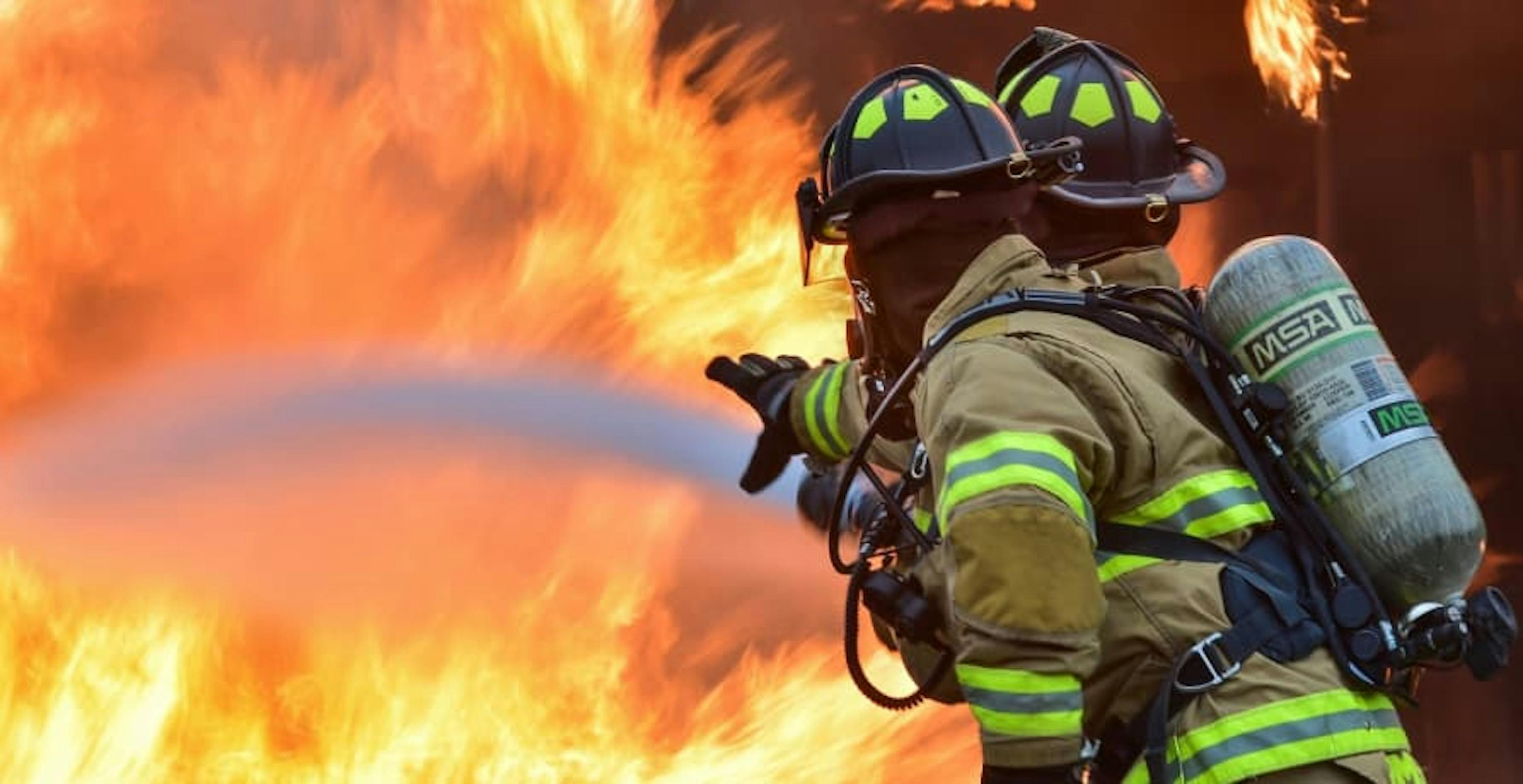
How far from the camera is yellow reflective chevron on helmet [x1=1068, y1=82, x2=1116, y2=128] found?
4164 millimetres

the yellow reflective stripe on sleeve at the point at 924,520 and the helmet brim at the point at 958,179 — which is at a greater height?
the helmet brim at the point at 958,179

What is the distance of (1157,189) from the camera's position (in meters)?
4.05

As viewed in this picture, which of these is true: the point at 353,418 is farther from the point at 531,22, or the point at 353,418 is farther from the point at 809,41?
the point at 809,41

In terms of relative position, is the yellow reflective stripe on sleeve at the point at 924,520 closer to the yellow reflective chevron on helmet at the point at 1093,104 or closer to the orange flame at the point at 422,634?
the yellow reflective chevron on helmet at the point at 1093,104

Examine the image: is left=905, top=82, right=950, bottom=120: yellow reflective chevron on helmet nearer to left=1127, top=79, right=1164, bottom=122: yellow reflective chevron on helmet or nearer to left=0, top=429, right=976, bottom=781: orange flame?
left=1127, top=79, right=1164, bottom=122: yellow reflective chevron on helmet

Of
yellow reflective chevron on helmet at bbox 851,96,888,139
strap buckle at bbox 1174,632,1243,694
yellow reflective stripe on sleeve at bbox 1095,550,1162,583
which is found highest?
yellow reflective chevron on helmet at bbox 851,96,888,139

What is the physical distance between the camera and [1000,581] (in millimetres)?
2727

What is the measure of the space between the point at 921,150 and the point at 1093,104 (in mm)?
959

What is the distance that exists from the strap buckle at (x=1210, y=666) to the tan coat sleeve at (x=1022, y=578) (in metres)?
0.17

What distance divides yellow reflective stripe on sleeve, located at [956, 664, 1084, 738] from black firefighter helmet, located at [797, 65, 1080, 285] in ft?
3.09

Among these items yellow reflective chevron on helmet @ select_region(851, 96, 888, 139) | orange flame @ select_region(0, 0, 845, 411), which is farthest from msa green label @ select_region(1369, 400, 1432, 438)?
orange flame @ select_region(0, 0, 845, 411)

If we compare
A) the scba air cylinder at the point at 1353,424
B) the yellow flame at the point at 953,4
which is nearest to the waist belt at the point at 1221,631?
the scba air cylinder at the point at 1353,424

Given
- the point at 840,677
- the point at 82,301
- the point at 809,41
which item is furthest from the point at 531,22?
the point at 840,677

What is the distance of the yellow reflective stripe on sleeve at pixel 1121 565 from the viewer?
9.67ft
